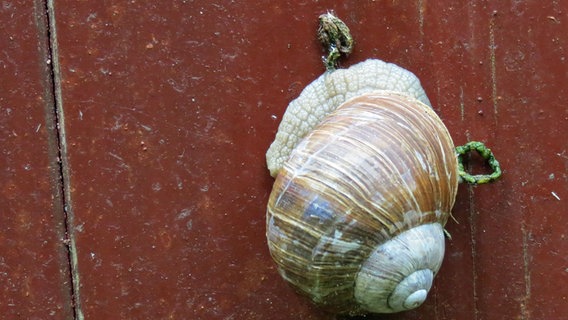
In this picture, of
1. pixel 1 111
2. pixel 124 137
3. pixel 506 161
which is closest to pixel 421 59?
pixel 506 161

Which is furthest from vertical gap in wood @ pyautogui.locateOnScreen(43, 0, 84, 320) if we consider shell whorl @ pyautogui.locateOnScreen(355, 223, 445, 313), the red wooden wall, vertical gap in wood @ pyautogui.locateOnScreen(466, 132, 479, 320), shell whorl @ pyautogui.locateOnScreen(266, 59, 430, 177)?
vertical gap in wood @ pyautogui.locateOnScreen(466, 132, 479, 320)

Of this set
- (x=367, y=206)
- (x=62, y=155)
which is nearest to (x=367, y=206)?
(x=367, y=206)

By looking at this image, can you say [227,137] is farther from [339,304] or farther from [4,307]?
[4,307]

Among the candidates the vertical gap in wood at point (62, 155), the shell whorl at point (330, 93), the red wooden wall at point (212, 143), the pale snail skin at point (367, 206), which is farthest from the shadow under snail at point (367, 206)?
the vertical gap in wood at point (62, 155)

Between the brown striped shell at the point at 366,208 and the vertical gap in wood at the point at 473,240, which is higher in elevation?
the brown striped shell at the point at 366,208

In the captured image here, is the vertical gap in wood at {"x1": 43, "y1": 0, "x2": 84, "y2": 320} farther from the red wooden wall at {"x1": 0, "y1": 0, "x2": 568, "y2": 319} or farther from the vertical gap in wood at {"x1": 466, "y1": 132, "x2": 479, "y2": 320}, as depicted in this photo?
the vertical gap in wood at {"x1": 466, "y1": 132, "x2": 479, "y2": 320}

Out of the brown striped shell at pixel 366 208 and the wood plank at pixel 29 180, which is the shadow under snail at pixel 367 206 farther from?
the wood plank at pixel 29 180
